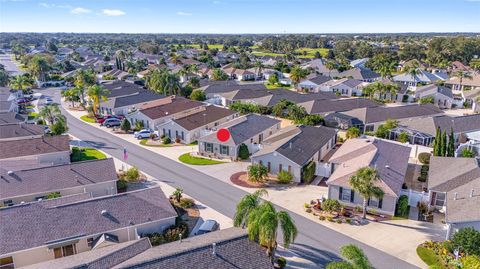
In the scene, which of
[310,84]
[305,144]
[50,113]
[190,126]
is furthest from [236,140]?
[310,84]

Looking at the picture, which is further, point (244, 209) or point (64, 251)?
point (244, 209)

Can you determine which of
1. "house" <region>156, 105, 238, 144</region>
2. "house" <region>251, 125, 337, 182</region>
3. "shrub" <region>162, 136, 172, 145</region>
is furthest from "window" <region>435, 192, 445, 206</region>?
"shrub" <region>162, 136, 172, 145</region>

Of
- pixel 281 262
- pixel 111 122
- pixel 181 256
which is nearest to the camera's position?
pixel 181 256

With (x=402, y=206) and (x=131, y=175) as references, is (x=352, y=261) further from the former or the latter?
(x=131, y=175)

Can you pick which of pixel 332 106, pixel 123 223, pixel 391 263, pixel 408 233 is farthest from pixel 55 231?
pixel 332 106

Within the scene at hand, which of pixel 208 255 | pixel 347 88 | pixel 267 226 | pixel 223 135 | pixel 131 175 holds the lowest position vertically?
pixel 131 175
